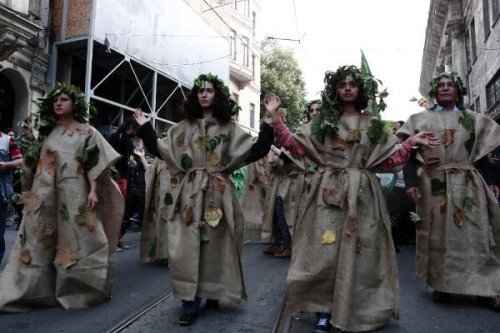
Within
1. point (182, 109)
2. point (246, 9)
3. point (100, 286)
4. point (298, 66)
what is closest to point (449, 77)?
point (182, 109)

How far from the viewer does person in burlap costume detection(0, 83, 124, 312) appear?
149 inches

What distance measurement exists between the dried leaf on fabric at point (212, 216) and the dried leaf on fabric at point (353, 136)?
114cm

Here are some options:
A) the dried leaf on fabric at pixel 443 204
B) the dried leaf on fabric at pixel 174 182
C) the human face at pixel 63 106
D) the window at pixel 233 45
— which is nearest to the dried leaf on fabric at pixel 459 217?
the dried leaf on fabric at pixel 443 204

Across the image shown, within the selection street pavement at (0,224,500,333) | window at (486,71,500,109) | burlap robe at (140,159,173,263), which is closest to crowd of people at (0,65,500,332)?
street pavement at (0,224,500,333)

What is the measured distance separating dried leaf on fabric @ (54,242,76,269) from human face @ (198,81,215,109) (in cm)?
166

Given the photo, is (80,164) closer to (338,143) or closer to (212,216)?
(212,216)

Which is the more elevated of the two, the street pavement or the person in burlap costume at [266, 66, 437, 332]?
the person in burlap costume at [266, 66, 437, 332]

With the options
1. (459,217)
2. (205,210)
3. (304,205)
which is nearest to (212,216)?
(205,210)

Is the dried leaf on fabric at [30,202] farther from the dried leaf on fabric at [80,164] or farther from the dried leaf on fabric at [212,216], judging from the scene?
the dried leaf on fabric at [212,216]

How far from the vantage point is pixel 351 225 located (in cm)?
321

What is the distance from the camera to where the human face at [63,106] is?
4145mm

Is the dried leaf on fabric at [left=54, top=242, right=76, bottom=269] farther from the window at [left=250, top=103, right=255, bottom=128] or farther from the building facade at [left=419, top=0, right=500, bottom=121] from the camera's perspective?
the window at [left=250, top=103, right=255, bottom=128]

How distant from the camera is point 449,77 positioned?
4363 millimetres

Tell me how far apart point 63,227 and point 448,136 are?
3501mm
